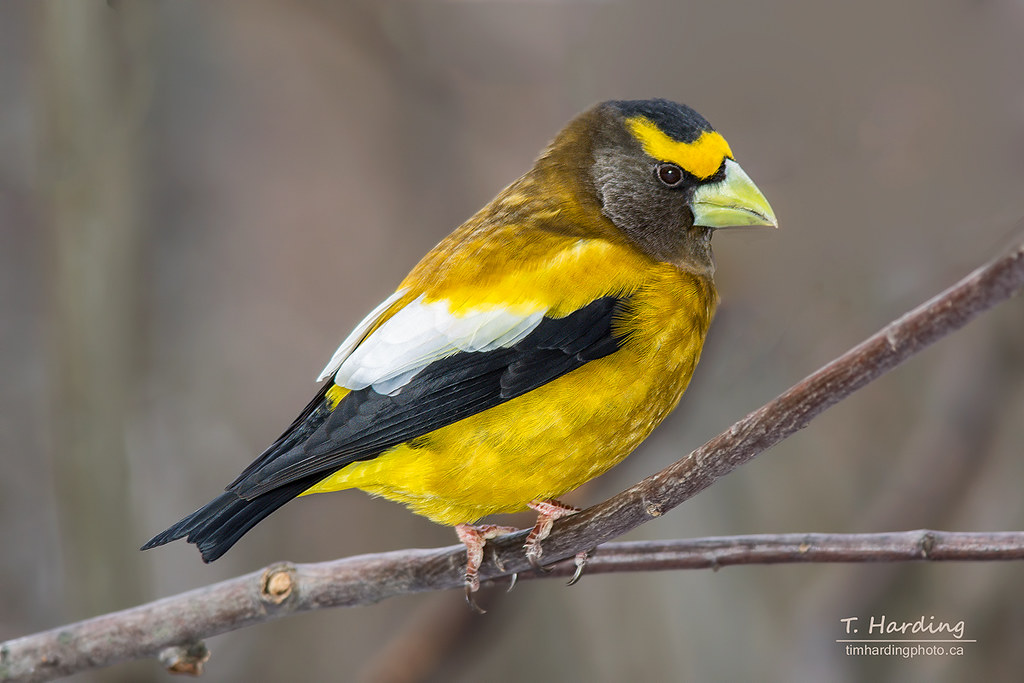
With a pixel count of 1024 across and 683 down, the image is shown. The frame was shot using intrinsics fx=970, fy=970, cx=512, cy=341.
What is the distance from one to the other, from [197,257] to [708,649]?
13.6ft

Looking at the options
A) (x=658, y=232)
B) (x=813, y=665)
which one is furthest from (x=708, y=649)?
(x=658, y=232)

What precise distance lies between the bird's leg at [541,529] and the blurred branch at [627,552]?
0.05 metres

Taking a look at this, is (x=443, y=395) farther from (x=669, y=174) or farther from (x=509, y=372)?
(x=669, y=174)

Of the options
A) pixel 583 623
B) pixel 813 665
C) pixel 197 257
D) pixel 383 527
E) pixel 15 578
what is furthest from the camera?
pixel 197 257

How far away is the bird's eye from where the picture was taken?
3119 millimetres

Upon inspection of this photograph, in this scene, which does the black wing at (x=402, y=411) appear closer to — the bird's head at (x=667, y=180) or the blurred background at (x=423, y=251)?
the bird's head at (x=667, y=180)

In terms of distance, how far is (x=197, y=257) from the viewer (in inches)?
256

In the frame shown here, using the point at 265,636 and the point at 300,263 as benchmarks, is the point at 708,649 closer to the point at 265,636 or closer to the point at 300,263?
the point at 265,636

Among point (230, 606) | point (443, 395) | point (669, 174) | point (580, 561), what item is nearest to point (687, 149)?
point (669, 174)

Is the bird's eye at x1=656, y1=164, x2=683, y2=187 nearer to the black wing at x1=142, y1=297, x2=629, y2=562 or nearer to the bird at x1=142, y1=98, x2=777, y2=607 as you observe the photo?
the bird at x1=142, y1=98, x2=777, y2=607

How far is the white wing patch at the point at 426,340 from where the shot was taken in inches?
110
